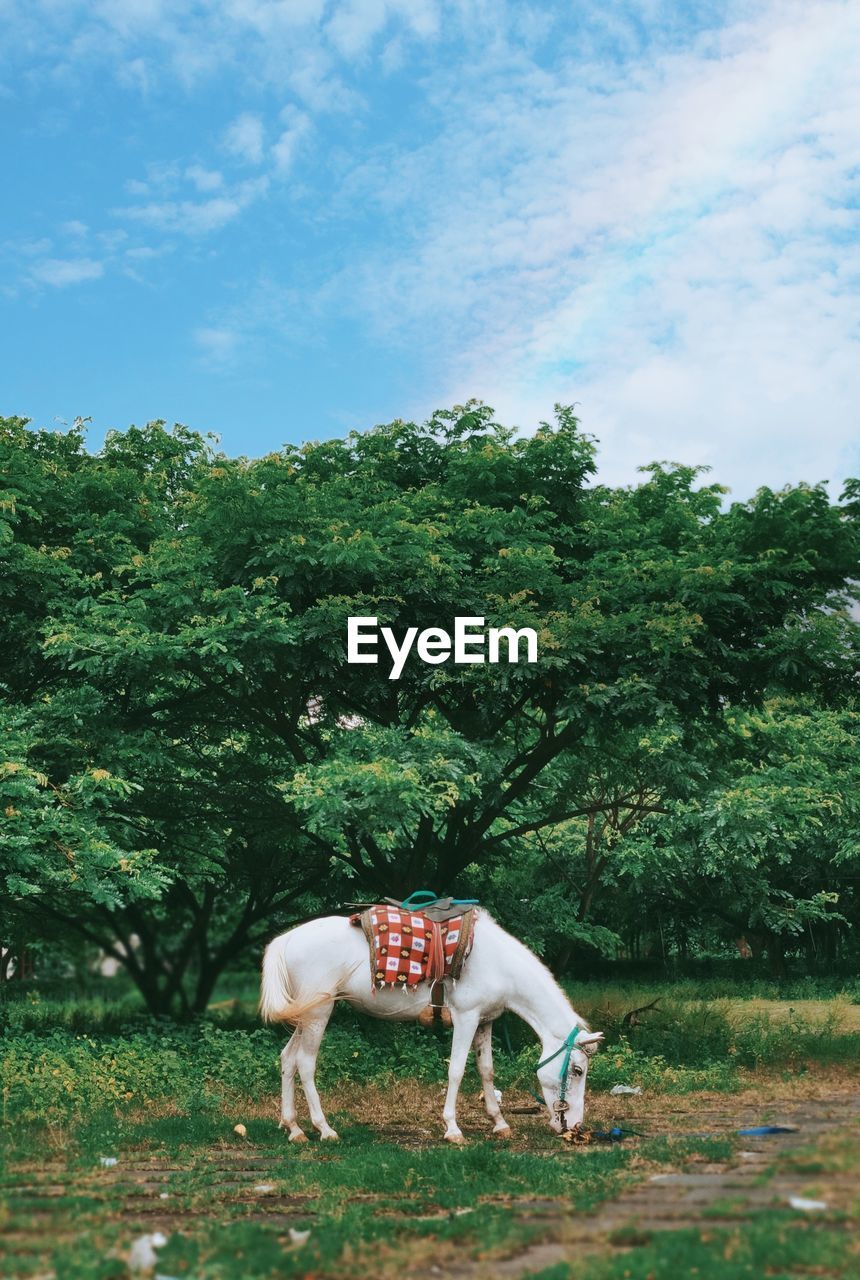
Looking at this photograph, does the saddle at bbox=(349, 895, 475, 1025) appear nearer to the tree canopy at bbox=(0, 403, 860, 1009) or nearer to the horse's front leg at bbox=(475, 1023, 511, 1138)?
the horse's front leg at bbox=(475, 1023, 511, 1138)

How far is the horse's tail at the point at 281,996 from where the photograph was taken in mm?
10469

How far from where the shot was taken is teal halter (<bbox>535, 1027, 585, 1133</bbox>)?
10.2 metres

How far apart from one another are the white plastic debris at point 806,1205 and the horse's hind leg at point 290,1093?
5.07 meters

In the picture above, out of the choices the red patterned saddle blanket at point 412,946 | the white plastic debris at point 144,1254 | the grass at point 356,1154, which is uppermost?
the red patterned saddle blanket at point 412,946

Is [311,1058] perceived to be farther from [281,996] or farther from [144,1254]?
[144,1254]

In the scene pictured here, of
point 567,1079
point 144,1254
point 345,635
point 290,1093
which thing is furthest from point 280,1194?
point 345,635

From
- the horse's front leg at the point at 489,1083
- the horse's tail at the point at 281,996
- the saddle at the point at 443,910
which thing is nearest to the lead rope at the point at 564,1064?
the horse's front leg at the point at 489,1083

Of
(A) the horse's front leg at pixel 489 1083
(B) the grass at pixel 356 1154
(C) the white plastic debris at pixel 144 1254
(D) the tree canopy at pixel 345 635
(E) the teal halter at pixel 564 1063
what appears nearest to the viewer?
(C) the white plastic debris at pixel 144 1254

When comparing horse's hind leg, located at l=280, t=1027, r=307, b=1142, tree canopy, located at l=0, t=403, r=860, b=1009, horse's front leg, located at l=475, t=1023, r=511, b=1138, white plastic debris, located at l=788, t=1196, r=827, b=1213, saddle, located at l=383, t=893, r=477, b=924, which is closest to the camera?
white plastic debris, located at l=788, t=1196, r=827, b=1213

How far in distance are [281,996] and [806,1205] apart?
5706 millimetres

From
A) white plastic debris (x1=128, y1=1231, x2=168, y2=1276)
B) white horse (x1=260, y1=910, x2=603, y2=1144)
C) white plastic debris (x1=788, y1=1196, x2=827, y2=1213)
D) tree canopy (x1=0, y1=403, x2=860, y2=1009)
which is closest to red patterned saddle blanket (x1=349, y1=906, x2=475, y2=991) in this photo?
white horse (x1=260, y1=910, x2=603, y2=1144)

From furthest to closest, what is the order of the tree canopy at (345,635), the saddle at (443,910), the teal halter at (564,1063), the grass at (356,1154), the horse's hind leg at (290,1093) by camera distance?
the tree canopy at (345,635) < the saddle at (443,910) < the teal halter at (564,1063) < the horse's hind leg at (290,1093) < the grass at (356,1154)

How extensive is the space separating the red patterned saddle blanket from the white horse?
0.59 ft

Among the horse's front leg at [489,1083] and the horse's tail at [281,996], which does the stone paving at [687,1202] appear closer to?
the horse's front leg at [489,1083]
